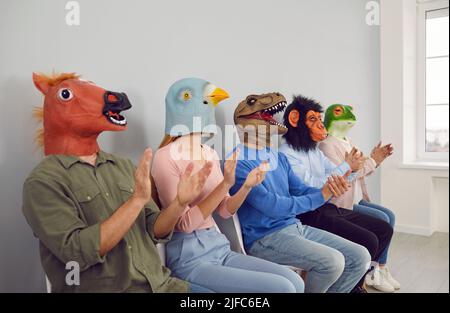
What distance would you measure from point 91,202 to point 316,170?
0.72 metres

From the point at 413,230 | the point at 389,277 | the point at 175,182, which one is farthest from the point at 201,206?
the point at 413,230

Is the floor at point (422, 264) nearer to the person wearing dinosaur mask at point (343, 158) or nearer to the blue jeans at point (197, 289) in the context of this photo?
the person wearing dinosaur mask at point (343, 158)

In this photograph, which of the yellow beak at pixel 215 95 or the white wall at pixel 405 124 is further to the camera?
the white wall at pixel 405 124

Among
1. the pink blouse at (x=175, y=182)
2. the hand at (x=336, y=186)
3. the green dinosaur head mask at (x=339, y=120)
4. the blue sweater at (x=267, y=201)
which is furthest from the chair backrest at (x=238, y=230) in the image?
the green dinosaur head mask at (x=339, y=120)

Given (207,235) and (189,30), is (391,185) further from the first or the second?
(189,30)

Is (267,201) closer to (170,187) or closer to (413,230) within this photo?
(170,187)

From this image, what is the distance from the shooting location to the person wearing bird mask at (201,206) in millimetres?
712

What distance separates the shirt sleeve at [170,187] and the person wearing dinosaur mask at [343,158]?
0.54 meters

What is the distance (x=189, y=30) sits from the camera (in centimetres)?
94

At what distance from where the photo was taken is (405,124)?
39.4 inches

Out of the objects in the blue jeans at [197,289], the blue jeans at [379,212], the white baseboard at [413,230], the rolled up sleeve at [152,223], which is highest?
the rolled up sleeve at [152,223]

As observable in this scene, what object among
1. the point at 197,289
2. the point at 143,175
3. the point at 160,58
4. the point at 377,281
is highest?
the point at 160,58

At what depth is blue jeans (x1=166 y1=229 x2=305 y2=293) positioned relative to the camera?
70cm
